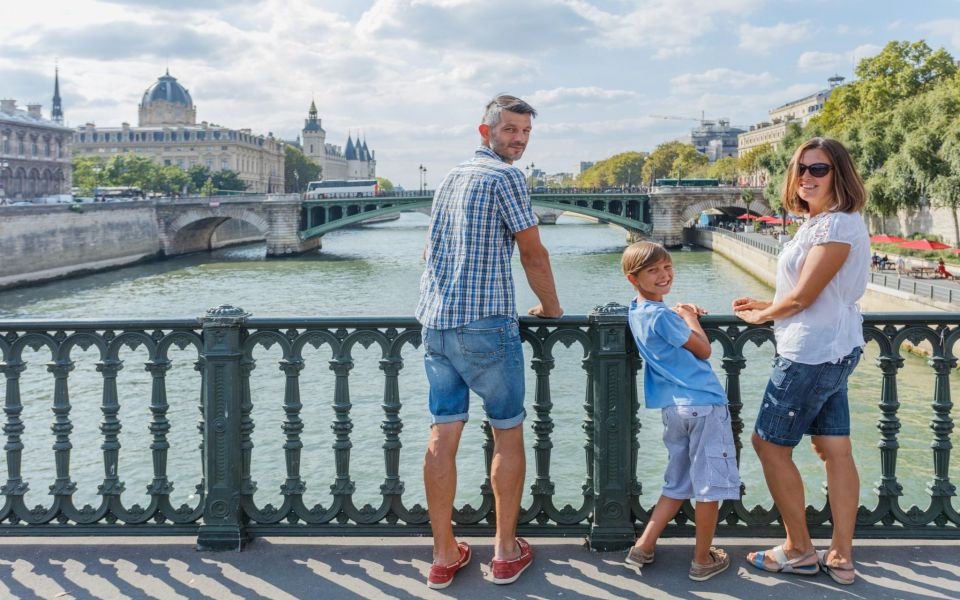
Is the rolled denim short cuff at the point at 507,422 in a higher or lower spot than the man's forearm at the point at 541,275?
lower

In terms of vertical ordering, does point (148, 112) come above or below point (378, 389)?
above

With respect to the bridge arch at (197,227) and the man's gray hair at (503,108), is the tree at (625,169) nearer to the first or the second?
the bridge arch at (197,227)

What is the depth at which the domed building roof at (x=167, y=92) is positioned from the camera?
126 meters

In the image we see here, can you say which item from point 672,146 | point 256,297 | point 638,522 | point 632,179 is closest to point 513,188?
point 638,522

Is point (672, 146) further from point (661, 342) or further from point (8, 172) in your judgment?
point (661, 342)

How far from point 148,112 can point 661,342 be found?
133 metres

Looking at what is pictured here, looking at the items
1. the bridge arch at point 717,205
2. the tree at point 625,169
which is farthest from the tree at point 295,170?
the bridge arch at point 717,205

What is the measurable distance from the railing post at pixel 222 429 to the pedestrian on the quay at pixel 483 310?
2.84 ft

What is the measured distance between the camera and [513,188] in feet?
10.7

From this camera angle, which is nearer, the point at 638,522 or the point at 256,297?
the point at 638,522

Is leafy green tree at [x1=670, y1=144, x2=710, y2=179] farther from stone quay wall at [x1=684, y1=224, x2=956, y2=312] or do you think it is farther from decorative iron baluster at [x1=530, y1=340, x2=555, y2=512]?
decorative iron baluster at [x1=530, y1=340, x2=555, y2=512]

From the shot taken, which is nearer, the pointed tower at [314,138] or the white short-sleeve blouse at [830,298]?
the white short-sleeve blouse at [830,298]

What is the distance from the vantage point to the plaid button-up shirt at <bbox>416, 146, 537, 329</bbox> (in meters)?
3.28

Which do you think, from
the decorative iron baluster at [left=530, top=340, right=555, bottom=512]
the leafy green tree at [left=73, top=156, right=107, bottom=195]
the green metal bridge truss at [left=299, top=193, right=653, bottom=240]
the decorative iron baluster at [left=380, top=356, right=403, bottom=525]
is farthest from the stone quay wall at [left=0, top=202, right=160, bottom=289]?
the decorative iron baluster at [left=530, top=340, right=555, bottom=512]
